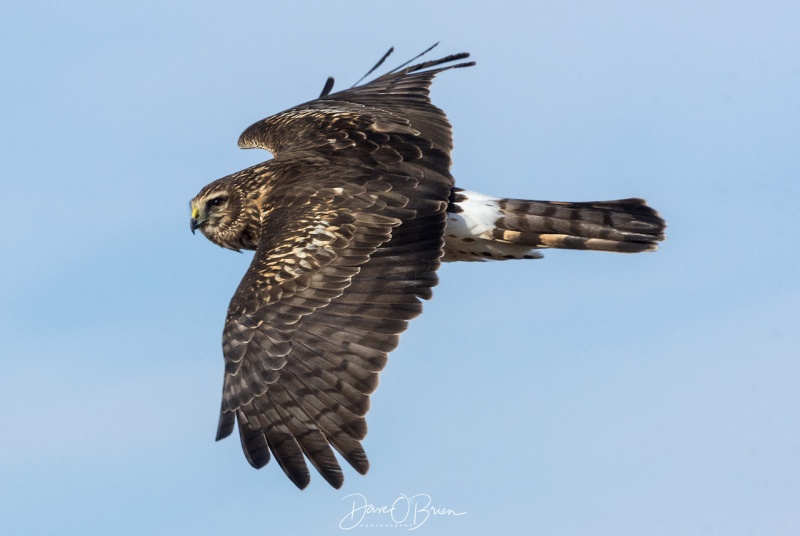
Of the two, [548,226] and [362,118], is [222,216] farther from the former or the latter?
[548,226]

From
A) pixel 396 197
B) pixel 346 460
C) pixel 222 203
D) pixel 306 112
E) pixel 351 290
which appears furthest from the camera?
pixel 306 112

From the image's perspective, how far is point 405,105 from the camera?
12.8 m

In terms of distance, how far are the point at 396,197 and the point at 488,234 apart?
983mm

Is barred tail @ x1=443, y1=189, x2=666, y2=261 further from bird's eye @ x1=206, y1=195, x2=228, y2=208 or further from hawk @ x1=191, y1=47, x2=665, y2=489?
bird's eye @ x1=206, y1=195, x2=228, y2=208

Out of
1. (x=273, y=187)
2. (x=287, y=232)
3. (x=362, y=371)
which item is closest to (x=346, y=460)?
(x=362, y=371)

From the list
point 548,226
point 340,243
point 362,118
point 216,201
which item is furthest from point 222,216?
point 548,226

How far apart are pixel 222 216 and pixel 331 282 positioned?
6.37ft

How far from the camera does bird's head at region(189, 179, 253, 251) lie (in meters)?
11.8

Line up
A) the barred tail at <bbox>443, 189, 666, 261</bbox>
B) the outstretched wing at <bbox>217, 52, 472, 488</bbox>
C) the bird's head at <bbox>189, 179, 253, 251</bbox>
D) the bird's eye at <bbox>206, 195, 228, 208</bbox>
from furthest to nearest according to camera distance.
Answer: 1. the bird's eye at <bbox>206, 195, 228, 208</bbox>
2. the bird's head at <bbox>189, 179, 253, 251</bbox>
3. the barred tail at <bbox>443, 189, 666, 261</bbox>
4. the outstretched wing at <bbox>217, 52, 472, 488</bbox>

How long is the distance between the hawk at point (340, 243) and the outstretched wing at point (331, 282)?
0.01m

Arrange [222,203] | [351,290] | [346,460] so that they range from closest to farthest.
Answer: [346,460]
[351,290]
[222,203]

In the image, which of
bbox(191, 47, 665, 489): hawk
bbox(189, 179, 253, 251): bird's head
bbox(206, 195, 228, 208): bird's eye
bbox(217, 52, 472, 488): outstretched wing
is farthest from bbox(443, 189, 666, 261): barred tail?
bbox(206, 195, 228, 208): bird's eye

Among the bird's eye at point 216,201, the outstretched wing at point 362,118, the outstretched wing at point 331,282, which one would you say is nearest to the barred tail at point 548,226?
the outstretched wing at point 331,282

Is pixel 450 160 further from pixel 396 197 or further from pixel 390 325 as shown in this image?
pixel 390 325
